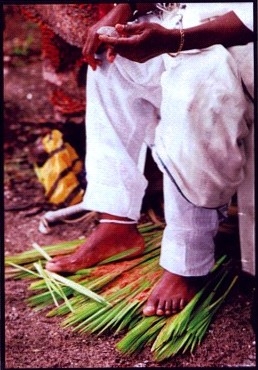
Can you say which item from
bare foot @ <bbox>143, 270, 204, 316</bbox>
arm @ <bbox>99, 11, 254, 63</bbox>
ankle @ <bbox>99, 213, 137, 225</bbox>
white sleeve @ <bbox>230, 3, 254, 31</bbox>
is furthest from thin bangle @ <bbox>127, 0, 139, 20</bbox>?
bare foot @ <bbox>143, 270, 204, 316</bbox>

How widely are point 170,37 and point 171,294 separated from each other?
68 cm

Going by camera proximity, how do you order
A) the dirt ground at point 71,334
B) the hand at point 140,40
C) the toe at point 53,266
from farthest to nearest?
1. the toe at point 53,266
2. the dirt ground at point 71,334
3. the hand at point 140,40

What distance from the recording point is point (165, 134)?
6.57 feet

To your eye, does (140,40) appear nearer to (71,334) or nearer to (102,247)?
(102,247)

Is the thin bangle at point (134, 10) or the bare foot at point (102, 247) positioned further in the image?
the bare foot at point (102, 247)

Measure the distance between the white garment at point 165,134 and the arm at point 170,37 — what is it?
35 mm

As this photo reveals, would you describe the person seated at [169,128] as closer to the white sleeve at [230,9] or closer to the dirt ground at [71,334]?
the white sleeve at [230,9]

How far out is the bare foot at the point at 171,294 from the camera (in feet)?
6.81

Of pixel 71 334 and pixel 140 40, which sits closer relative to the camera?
pixel 140 40

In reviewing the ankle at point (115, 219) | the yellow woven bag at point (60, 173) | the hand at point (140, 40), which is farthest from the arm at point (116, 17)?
the yellow woven bag at point (60, 173)

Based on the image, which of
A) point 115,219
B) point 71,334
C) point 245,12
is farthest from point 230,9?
point 71,334

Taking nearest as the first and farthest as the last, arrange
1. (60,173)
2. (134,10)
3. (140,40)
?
(140,40), (134,10), (60,173)

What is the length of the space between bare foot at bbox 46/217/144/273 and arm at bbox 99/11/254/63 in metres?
0.53

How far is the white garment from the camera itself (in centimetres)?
194
